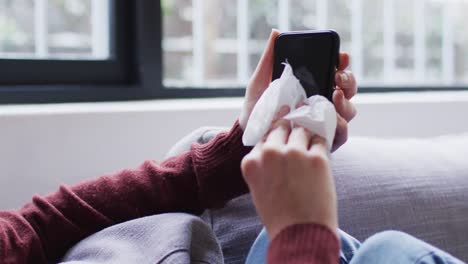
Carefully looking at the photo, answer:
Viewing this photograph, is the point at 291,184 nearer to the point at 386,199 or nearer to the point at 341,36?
the point at 386,199

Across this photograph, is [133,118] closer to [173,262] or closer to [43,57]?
[43,57]

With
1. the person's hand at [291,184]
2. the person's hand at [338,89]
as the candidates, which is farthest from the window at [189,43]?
the person's hand at [291,184]

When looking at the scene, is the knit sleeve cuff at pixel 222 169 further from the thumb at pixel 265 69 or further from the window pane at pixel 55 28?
the window pane at pixel 55 28

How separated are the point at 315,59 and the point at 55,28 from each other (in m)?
0.94

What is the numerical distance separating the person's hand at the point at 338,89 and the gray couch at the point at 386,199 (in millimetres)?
120

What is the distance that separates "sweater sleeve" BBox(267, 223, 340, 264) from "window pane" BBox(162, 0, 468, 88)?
1.02m

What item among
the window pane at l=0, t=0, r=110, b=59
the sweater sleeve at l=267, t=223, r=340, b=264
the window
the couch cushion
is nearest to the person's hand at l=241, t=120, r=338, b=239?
the sweater sleeve at l=267, t=223, r=340, b=264

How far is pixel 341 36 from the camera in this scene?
200 cm

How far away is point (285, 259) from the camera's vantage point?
1.69 ft

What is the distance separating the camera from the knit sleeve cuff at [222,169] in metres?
0.85

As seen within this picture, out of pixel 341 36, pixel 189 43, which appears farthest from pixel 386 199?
pixel 341 36

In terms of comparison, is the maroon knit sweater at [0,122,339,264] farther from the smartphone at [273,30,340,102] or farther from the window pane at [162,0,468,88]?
the window pane at [162,0,468,88]

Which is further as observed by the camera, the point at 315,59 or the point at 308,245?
the point at 315,59

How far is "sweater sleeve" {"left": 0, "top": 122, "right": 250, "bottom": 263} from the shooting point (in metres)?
0.82
